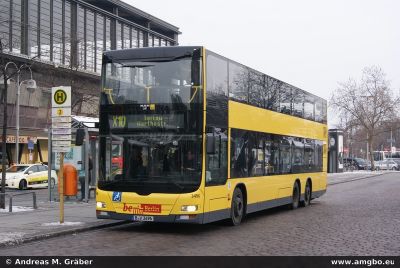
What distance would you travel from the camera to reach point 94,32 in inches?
2077

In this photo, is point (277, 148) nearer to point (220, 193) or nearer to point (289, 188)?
point (289, 188)

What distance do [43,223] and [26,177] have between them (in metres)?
17.7

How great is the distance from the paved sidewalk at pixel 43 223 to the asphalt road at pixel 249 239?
0.93ft

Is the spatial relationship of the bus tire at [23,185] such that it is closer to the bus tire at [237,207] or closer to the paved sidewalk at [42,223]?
the paved sidewalk at [42,223]

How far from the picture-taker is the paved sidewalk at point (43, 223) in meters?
11.6

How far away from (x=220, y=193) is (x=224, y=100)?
6.93ft

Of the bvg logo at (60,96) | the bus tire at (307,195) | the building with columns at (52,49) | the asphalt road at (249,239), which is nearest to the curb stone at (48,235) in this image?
the asphalt road at (249,239)

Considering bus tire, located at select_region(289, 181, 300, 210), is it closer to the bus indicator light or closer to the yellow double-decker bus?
the yellow double-decker bus

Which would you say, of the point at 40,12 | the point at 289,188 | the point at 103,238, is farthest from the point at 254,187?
the point at 40,12

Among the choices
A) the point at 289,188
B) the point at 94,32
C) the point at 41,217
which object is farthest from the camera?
the point at 94,32

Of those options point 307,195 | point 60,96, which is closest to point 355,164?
point 307,195

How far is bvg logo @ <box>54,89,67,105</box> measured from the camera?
1348 cm
